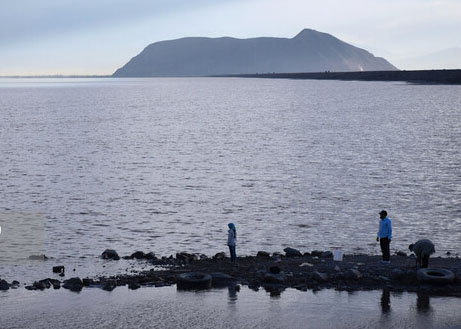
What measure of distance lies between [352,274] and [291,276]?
7.35 ft

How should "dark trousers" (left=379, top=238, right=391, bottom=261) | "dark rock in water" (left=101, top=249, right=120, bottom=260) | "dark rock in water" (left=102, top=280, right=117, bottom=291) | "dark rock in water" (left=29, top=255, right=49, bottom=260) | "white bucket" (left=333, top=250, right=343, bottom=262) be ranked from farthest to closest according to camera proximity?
"dark rock in water" (left=29, top=255, right=49, bottom=260), "dark rock in water" (left=101, top=249, right=120, bottom=260), "white bucket" (left=333, top=250, right=343, bottom=262), "dark trousers" (left=379, top=238, right=391, bottom=261), "dark rock in water" (left=102, top=280, right=117, bottom=291)

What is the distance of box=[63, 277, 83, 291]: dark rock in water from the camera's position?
25516mm

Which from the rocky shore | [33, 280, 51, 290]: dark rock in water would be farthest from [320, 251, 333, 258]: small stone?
[33, 280, 51, 290]: dark rock in water

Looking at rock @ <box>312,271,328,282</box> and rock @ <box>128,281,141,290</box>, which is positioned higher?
rock @ <box>312,271,328,282</box>

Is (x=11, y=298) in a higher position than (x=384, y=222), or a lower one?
lower

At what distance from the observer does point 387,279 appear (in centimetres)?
2559

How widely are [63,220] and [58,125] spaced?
89.3m

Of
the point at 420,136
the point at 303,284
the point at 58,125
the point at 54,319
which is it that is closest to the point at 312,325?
the point at 303,284

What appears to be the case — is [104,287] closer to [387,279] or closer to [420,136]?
[387,279]

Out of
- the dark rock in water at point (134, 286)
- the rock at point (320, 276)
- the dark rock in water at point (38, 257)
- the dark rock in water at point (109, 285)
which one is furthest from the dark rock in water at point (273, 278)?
the dark rock in water at point (38, 257)

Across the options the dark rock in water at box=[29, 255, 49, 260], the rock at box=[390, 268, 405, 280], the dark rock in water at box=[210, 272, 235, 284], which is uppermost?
the rock at box=[390, 268, 405, 280]

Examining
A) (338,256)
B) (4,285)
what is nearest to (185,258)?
(338,256)

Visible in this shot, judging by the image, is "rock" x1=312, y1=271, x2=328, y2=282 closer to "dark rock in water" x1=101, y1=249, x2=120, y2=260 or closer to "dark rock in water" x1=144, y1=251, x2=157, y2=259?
"dark rock in water" x1=144, y1=251, x2=157, y2=259

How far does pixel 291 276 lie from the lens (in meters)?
26.2
